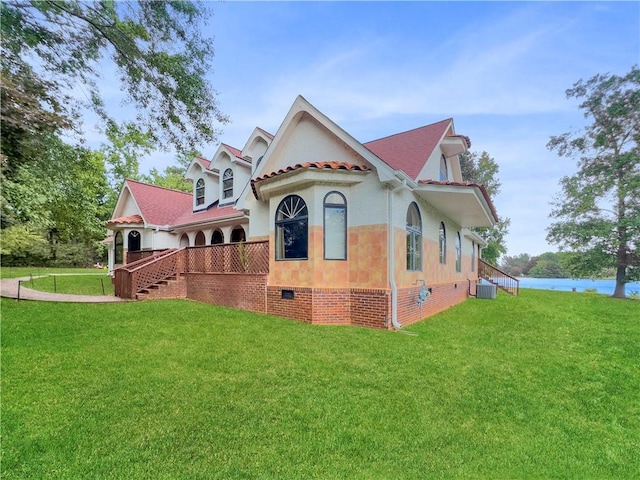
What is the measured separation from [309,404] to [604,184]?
25023 millimetres

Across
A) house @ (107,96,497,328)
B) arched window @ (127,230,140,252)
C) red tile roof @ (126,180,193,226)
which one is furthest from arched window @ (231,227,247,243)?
arched window @ (127,230,140,252)

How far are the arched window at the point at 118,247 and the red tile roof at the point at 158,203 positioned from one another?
7.54ft

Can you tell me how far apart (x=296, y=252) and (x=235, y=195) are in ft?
23.7

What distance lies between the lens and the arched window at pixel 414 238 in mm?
9281

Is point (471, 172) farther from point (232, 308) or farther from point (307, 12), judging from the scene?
point (232, 308)

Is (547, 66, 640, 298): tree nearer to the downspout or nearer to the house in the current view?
the house

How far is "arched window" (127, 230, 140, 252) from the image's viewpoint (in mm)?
17047

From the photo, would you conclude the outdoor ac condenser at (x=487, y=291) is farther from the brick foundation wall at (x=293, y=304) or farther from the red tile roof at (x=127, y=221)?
the red tile roof at (x=127, y=221)

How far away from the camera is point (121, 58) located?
29.6ft

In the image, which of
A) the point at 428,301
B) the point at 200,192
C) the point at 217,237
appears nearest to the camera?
the point at 428,301

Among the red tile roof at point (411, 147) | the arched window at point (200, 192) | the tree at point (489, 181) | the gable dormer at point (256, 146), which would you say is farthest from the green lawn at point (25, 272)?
the tree at point (489, 181)

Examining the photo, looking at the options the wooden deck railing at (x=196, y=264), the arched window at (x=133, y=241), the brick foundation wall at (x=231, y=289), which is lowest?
the brick foundation wall at (x=231, y=289)

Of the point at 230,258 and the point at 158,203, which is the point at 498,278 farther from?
the point at 158,203

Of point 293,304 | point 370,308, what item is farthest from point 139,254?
point 370,308
